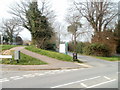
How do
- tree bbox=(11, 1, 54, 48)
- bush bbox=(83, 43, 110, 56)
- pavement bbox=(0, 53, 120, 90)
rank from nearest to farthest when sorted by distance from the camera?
pavement bbox=(0, 53, 120, 90) < bush bbox=(83, 43, 110, 56) < tree bbox=(11, 1, 54, 48)

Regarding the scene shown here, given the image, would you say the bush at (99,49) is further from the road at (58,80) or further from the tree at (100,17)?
the road at (58,80)

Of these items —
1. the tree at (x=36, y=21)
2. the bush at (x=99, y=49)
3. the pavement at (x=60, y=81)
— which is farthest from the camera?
the tree at (x=36, y=21)

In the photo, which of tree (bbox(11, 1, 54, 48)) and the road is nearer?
the road

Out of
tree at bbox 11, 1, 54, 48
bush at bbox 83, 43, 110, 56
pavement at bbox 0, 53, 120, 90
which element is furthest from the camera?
tree at bbox 11, 1, 54, 48

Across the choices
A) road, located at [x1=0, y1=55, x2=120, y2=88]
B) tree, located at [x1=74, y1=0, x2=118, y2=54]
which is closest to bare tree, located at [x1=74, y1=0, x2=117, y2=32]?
tree, located at [x1=74, y1=0, x2=118, y2=54]

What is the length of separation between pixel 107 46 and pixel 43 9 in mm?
19901

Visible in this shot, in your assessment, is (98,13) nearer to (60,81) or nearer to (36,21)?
(36,21)

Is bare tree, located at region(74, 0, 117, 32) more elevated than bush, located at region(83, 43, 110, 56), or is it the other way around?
bare tree, located at region(74, 0, 117, 32)

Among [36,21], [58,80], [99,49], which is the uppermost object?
[36,21]

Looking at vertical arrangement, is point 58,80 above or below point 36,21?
below

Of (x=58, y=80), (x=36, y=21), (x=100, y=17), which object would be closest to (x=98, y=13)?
(x=100, y=17)

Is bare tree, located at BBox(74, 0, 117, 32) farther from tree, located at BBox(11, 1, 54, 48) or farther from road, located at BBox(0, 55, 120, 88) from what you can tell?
road, located at BBox(0, 55, 120, 88)

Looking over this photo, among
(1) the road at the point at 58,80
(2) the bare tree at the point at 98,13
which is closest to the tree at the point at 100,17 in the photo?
(2) the bare tree at the point at 98,13

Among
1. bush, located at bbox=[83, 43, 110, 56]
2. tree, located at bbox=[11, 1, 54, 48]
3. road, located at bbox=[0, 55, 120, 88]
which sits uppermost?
tree, located at bbox=[11, 1, 54, 48]
